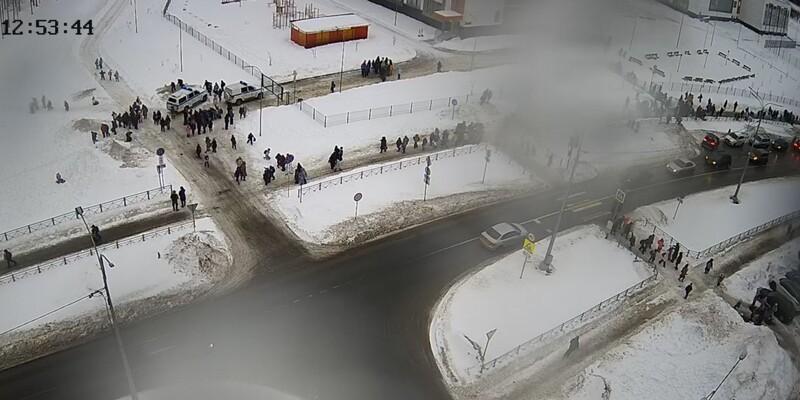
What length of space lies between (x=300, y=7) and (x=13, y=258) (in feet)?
130

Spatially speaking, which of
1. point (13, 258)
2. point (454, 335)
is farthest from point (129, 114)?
point (454, 335)

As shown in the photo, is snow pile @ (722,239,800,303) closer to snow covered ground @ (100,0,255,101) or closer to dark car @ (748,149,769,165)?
dark car @ (748,149,769,165)

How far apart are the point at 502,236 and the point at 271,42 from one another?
30031mm

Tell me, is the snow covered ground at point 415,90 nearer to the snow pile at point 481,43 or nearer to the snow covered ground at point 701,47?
the snow pile at point 481,43

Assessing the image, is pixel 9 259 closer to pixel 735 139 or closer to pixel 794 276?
pixel 794 276

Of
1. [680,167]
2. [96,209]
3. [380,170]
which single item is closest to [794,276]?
[680,167]

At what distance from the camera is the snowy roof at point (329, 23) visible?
55.5m

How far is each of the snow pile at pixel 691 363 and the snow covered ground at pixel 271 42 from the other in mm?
30987

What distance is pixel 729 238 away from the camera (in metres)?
36.7

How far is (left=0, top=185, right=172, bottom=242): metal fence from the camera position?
1236 inches

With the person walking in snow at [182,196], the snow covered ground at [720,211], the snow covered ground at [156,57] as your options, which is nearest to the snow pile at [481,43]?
the snow covered ground at [156,57]

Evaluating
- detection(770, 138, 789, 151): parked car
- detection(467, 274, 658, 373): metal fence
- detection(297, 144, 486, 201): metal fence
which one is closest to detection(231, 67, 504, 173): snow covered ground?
detection(297, 144, 486, 201): metal fence

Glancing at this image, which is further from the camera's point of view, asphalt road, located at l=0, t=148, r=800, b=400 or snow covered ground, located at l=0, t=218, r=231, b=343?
snow covered ground, located at l=0, t=218, r=231, b=343

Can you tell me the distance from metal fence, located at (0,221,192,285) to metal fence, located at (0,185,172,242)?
278 cm
